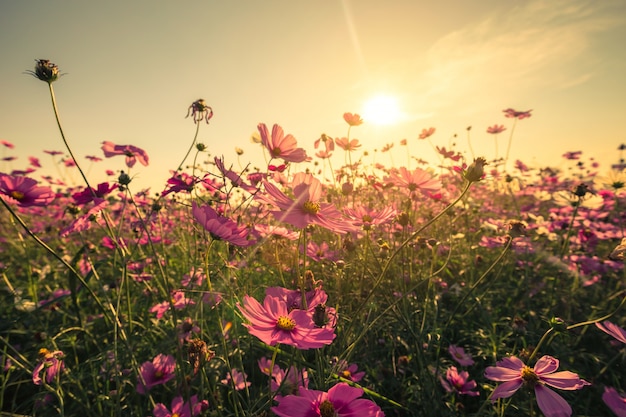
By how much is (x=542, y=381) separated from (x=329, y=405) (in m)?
0.49

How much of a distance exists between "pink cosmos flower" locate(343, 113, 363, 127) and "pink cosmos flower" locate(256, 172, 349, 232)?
4.54 ft

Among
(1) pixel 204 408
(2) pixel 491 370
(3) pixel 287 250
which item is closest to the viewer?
(2) pixel 491 370

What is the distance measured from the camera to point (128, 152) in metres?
1.18

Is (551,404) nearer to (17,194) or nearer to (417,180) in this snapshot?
(417,180)

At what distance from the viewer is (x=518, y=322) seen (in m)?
1.29

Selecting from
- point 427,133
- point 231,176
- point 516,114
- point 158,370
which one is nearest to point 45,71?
point 231,176

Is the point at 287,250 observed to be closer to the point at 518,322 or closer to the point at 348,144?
the point at 348,144

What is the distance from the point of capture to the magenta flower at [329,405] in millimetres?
494

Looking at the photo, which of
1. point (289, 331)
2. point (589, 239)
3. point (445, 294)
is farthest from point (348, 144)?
point (589, 239)

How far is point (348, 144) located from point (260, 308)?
153cm

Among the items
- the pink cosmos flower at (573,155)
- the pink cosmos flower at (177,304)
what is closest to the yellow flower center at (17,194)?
the pink cosmos flower at (177,304)

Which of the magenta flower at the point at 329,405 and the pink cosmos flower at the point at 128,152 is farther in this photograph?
the pink cosmos flower at the point at 128,152

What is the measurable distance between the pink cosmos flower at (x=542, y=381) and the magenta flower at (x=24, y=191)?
1.18 meters

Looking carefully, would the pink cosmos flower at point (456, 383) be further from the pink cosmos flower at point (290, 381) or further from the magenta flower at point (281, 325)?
the magenta flower at point (281, 325)
